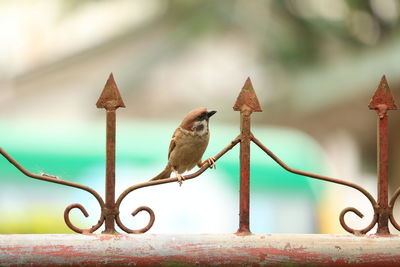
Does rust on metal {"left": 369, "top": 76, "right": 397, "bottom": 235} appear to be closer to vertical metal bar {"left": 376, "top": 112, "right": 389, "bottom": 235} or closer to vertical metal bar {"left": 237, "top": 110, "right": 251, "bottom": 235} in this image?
vertical metal bar {"left": 376, "top": 112, "right": 389, "bottom": 235}

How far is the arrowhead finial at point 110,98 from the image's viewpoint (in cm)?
246

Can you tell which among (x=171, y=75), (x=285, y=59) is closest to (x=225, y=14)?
(x=285, y=59)

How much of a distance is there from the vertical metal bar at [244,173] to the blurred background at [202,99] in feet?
13.8

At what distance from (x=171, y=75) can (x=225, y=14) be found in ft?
14.1

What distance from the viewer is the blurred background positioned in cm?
720

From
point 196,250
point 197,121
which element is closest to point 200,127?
point 197,121

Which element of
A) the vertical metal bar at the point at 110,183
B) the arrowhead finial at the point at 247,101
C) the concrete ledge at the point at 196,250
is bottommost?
the concrete ledge at the point at 196,250

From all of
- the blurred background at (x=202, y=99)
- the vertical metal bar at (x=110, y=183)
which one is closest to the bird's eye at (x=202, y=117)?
the vertical metal bar at (x=110, y=183)

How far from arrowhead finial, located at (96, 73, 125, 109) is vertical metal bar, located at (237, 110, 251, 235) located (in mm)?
330

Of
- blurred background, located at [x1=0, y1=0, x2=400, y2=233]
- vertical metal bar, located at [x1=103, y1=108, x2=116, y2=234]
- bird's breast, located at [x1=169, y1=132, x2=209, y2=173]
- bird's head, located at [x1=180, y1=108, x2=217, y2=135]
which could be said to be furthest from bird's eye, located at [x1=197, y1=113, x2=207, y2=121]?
blurred background, located at [x1=0, y1=0, x2=400, y2=233]

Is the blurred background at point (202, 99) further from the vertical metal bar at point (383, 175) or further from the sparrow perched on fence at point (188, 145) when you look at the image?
the vertical metal bar at point (383, 175)

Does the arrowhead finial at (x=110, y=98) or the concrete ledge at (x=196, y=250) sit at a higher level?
the arrowhead finial at (x=110, y=98)

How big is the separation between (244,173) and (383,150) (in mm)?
391

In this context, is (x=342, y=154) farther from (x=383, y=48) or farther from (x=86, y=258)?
(x=86, y=258)
